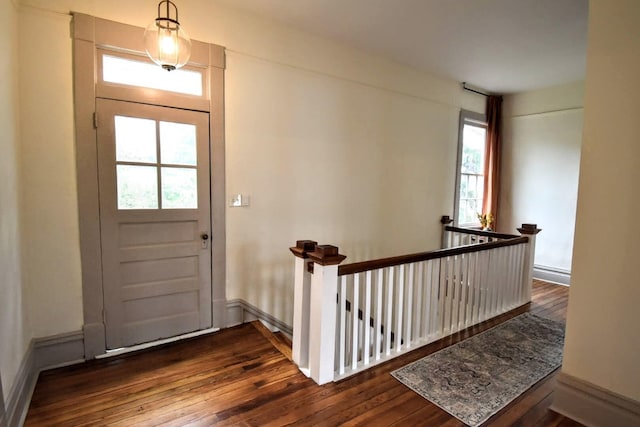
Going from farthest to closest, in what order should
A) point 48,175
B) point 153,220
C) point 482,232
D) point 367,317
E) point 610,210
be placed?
point 482,232 < point 153,220 < point 367,317 < point 48,175 < point 610,210

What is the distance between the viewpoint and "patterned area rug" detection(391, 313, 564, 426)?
2096 millimetres

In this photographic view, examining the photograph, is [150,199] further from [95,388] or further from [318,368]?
[318,368]

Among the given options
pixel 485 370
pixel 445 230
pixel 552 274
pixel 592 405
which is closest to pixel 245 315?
pixel 485 370

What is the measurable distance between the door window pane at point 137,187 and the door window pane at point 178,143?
6.6 inches

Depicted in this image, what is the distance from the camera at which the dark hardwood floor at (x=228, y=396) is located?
6.22 ft

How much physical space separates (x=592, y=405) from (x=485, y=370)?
2.13ft

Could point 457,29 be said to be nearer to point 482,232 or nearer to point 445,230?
point 482,232

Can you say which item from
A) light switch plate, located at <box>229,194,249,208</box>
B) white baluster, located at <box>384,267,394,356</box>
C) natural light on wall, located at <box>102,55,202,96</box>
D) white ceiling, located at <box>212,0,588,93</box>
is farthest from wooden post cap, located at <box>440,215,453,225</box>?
natural light on wall, located at <box>102,55,202,96</box>

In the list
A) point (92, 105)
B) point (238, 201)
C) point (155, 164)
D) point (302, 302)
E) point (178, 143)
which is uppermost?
point (92, 105)

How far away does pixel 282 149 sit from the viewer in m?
3.31

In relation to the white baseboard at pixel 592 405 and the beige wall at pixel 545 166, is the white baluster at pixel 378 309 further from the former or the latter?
the beige wall at pixel 545 166

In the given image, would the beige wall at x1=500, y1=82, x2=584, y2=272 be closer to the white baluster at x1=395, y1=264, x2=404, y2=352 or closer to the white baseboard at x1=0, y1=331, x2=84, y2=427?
the white baluster at x1=395, y1=264, x2=404, y2=352

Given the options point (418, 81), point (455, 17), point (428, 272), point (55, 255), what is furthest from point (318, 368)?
point (418, 81)

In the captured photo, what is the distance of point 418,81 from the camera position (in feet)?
14.7
